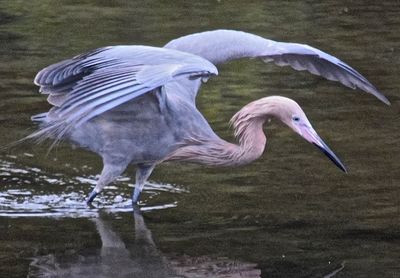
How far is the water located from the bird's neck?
0.24 m

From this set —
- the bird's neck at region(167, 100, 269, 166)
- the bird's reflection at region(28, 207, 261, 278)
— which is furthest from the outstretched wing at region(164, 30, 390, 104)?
the bird's reflection at region(28, 207, 261, 278)

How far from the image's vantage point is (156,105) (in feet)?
24.3

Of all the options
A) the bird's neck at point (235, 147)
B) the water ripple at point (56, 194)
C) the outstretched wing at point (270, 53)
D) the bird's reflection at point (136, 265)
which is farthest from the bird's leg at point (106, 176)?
the outstretched wing at point (270, 53)

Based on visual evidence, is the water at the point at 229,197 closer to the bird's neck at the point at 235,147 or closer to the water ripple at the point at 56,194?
the water ripple at the point at 56,194

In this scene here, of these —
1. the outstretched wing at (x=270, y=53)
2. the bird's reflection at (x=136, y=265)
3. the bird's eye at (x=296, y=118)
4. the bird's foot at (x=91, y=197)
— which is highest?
the outstretched wing at (x=270, y=53)

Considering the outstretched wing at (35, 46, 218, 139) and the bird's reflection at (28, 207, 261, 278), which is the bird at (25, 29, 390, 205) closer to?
the outstretched wing at (35, 46, 218, 139)

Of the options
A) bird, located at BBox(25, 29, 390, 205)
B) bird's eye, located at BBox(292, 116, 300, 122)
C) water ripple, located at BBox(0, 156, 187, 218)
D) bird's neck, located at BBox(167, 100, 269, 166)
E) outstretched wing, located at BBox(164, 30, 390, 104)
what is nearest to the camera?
bird, located at BBox(25, 29, 390, 205)

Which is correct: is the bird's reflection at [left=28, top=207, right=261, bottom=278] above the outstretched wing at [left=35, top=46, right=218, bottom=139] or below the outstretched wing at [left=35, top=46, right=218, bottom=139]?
below

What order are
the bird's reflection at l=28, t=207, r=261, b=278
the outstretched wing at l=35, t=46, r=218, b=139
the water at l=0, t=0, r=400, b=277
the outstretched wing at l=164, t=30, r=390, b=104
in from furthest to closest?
1. the outstretched wing at l=164, t=30, r=390, b=104
2. the outstretched wing at l=35, t=46, r=218, b=139
3. the water at l=0, t=0, r=400, b=277
4. the bird's reflection at l=28, t=207, r=261, b=278

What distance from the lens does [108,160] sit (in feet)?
24.7

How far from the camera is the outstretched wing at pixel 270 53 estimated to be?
7770mm

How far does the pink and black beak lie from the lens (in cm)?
708

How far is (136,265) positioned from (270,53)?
73.5 inches

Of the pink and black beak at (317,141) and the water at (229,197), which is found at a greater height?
the pink and black beak at (317,141)
